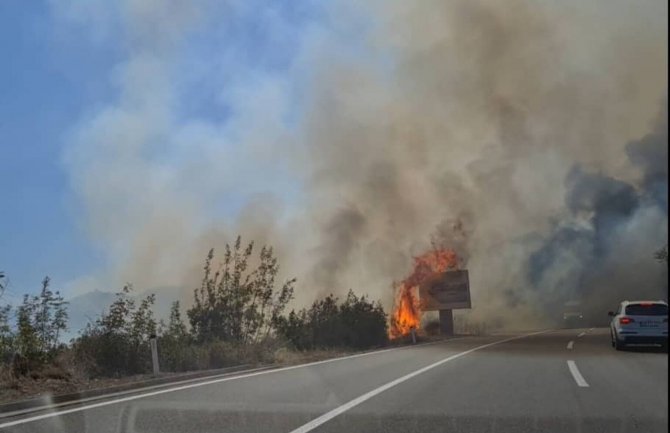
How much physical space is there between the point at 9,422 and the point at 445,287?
41944mm

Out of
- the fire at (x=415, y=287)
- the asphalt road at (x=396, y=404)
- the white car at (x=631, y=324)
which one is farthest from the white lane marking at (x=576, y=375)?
the fire at (x=415, y=287)

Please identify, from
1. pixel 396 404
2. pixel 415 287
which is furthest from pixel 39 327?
pixel 415 287

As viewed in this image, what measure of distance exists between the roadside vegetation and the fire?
290 inches

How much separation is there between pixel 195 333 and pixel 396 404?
14.6m

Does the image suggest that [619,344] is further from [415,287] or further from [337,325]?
[415,287]

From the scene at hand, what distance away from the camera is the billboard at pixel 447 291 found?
4853 cm

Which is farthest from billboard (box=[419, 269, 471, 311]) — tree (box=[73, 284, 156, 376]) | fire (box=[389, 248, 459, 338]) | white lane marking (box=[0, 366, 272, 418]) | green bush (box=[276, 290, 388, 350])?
white lane marking (box=[0, 366, 272, 418])

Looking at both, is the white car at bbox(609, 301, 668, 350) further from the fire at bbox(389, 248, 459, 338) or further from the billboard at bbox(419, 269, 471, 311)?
the billboard at bbox(419, 269, 471, 311)

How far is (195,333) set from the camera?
22938mm

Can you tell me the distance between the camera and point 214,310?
24469mm

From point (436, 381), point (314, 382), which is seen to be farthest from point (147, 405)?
point (436, 381)

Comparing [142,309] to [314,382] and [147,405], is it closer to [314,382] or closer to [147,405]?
[314,382]

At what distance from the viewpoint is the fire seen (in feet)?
135

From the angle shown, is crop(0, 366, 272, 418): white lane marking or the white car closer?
crop(0, 366, 272, 418): white lane marking
